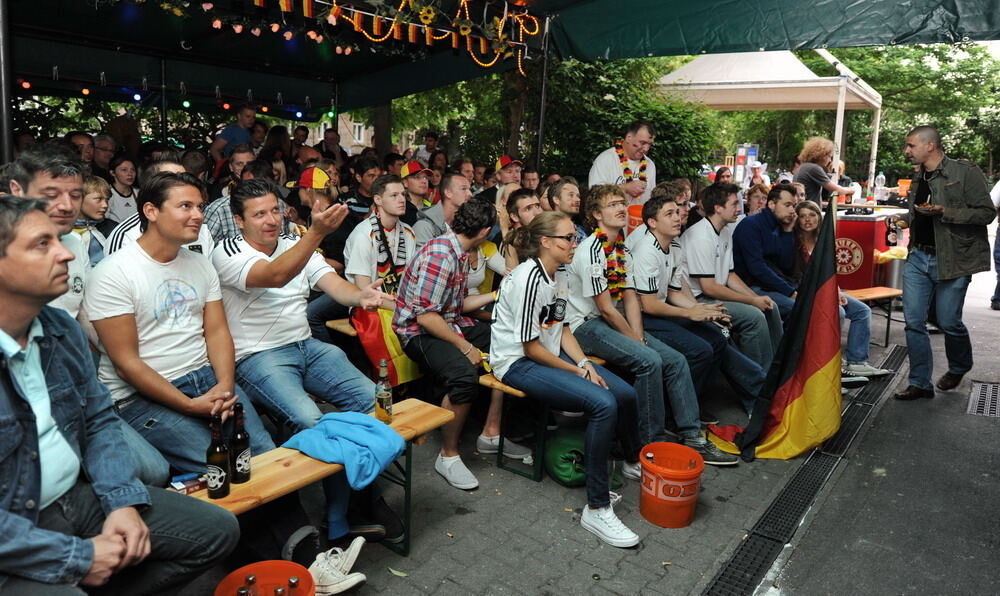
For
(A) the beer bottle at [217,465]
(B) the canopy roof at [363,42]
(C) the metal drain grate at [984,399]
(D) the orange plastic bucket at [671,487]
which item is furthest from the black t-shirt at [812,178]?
(A) the beer bottle at [217,465]

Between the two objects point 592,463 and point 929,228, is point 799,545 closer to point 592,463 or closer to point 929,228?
point 592,463

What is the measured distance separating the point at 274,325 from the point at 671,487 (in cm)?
217

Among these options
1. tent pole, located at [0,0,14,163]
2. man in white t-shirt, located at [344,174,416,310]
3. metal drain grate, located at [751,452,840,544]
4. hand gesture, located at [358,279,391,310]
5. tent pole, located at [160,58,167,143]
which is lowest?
metal drain grate, located at [751,452,840,544]

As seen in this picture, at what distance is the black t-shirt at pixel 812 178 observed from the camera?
862cm

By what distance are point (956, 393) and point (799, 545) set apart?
3.31 metres

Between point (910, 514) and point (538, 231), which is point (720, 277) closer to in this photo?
point (910, 514)

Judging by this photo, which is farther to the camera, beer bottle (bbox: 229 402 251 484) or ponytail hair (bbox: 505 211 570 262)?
ponytail hair (bbox: 505 211 570 262)

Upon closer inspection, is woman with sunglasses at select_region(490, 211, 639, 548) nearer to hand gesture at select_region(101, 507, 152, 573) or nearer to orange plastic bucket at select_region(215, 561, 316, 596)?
orange plastic bucket at select_region(215, 561, 316, 596)

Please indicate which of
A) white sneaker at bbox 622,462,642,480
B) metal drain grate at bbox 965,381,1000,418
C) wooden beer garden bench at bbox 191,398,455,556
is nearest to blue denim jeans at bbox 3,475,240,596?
wooden beer garden bench at bbox 191,398,455,556

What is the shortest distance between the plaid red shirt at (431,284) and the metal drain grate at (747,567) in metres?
1.97

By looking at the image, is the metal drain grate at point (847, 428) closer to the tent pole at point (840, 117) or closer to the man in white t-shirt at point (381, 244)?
the man in white t-shirt at point (381, 244)

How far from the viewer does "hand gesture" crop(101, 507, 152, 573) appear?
2.14 m

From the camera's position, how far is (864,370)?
252 inches

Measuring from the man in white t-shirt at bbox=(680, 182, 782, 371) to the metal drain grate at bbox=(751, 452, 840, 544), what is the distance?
112cm
